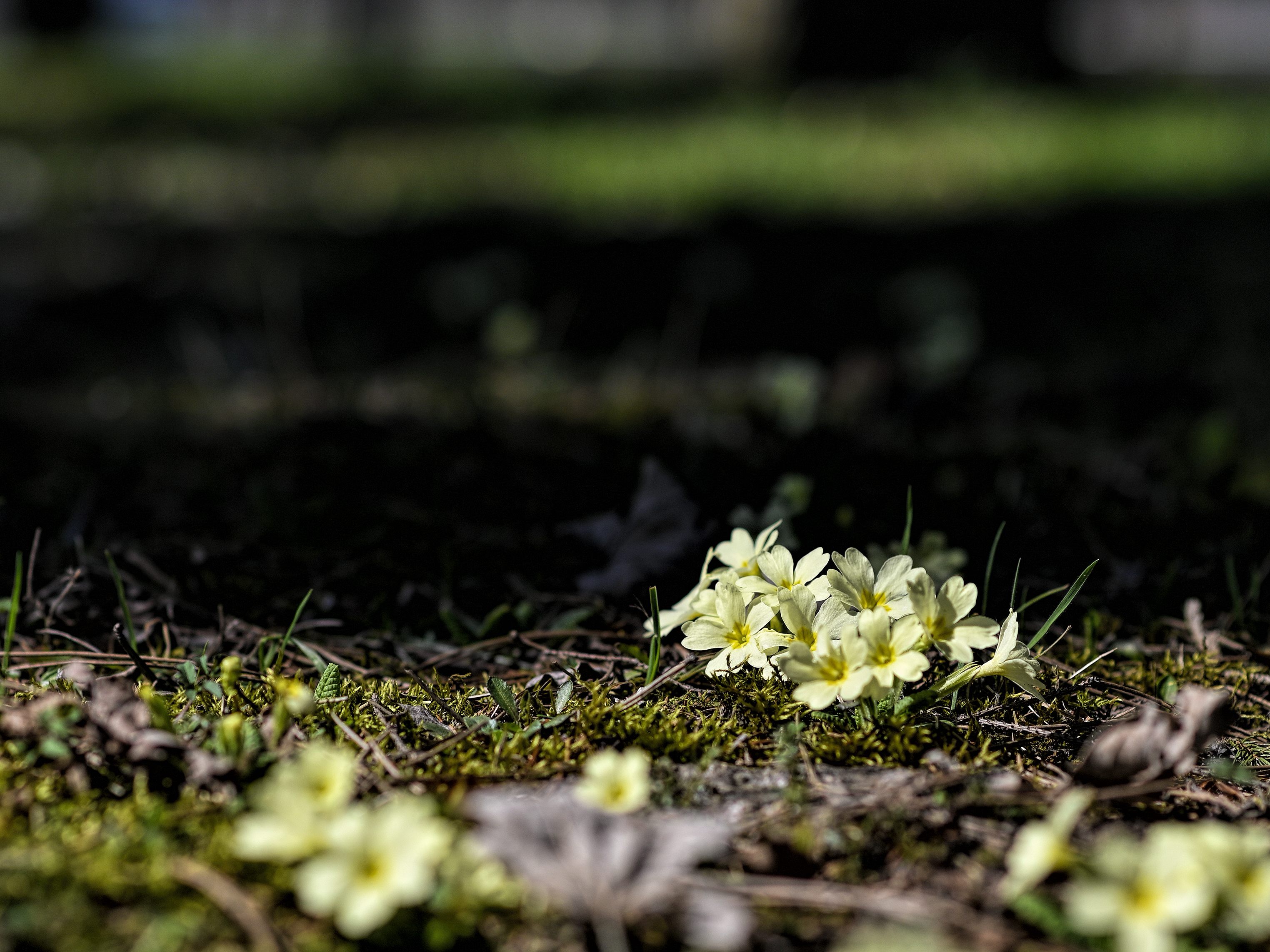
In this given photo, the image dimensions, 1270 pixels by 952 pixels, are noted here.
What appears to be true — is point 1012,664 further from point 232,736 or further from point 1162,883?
point 232,736

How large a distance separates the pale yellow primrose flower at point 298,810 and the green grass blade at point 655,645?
1.69 feet

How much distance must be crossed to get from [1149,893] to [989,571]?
2.12 ft

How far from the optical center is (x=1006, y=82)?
1068 centimetres

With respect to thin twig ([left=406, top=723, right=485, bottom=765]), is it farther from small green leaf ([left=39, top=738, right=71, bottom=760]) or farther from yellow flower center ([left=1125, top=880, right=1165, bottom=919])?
yellow flower center ([left=1125, top=880, right=1165, bottom=919])

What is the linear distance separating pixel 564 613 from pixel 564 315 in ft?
8.36

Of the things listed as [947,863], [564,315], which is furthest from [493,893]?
[564,315]

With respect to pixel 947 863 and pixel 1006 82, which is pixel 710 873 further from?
pixel 1006 82

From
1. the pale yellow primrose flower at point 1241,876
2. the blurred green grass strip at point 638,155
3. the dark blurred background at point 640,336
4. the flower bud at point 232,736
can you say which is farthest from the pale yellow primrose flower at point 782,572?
the blurred green grass strip at point 638,155

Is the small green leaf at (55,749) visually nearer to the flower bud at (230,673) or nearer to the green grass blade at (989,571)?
the flower bud at (230,673)

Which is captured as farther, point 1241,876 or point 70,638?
point 70,638

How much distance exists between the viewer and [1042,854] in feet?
3.45

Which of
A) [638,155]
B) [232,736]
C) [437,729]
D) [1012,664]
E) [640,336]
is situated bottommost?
[640,336]

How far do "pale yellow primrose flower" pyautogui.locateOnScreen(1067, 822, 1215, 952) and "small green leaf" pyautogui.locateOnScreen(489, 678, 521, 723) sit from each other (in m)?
0.81

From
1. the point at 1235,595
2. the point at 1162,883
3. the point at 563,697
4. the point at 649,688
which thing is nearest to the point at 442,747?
the point at 563,697
